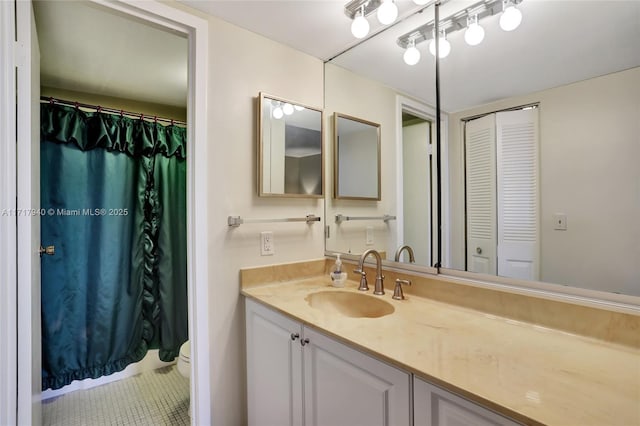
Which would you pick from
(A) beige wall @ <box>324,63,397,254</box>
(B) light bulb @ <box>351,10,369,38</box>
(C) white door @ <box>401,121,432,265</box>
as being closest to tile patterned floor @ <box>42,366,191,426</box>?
(A) beige wall @ <box>324,63,397,254</box>

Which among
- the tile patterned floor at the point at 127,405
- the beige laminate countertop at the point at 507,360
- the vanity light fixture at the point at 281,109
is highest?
the vanity light fixture at the point at 281,109

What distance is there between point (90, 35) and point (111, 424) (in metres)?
2.15

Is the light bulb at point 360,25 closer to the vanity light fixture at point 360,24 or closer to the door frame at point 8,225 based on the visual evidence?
the vanity light fixture at point 360,24

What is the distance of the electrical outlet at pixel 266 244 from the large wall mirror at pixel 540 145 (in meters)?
0.79

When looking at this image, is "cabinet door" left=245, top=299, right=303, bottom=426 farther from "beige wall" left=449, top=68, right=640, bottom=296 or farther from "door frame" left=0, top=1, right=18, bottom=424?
"beige wall" left=449, top=68, right=640, bottom=296

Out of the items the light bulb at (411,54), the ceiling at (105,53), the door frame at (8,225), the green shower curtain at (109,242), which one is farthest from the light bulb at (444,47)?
the green shower curtain at (109,242)

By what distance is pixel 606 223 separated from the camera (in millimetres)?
949

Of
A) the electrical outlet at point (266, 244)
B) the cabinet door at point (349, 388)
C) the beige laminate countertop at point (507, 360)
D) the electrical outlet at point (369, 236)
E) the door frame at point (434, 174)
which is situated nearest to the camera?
the beige laminate countertop at point (507, 360)

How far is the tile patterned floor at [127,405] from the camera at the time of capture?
69.0 inches

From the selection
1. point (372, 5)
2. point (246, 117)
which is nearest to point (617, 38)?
point (372, 5)

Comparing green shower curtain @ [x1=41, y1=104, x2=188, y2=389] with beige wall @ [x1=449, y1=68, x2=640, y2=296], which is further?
green shower curtain @ [x1=41, y1=104, x2=188, y2=389]

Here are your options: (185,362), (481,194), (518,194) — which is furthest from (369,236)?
(185,362)

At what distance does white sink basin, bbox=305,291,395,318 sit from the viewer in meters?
1.38

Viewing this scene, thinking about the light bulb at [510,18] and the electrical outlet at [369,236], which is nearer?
the light bulb at [510,18]
